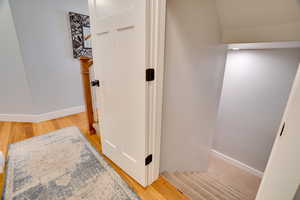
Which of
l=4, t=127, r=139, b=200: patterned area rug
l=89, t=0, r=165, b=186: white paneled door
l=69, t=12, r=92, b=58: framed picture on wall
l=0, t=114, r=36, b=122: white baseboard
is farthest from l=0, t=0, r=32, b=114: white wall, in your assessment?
l=89, t=0, r=165, b=186: white paneled door

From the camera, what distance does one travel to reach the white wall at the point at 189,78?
1112 millimetres

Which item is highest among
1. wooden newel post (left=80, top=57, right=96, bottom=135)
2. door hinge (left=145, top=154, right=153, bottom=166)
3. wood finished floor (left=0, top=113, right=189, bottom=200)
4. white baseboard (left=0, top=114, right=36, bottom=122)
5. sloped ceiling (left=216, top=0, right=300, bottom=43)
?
sloped ceiling (left=216, top=0, right=300, bottom=43)

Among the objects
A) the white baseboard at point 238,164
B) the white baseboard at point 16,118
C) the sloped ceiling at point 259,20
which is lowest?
the white baseboard at point 238,164

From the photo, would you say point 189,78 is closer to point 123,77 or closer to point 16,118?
point 123,77

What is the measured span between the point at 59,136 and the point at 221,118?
120 inches

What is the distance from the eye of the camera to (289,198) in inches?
21.4

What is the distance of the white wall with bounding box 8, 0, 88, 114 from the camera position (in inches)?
87.0

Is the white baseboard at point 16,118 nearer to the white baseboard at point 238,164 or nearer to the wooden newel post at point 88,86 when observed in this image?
the wooden newel post at point 88,86

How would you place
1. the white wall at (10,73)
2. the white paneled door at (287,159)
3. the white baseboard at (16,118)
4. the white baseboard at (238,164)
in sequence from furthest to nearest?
the white baseboard at (238,164)
the white baseboard at (16,118)
the white wall at (10,73)
the white paneled door at (287,159)

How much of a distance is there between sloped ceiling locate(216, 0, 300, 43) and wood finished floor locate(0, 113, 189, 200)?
166cm

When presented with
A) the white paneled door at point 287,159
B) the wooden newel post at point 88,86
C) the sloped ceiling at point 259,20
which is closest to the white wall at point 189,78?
the sloped ceiling at point 259,20

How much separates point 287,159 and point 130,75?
0.97m

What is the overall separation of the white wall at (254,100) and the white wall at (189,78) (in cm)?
114

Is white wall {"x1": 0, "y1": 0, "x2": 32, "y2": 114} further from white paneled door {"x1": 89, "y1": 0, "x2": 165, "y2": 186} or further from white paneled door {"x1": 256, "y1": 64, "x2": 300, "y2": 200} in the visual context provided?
white paneled door {"x1": 256, "y1": 64, "x2": 300, "y2": 200}
